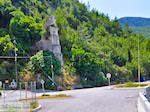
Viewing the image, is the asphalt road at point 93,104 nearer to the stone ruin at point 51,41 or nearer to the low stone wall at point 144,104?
the low stone wall at point 144,104

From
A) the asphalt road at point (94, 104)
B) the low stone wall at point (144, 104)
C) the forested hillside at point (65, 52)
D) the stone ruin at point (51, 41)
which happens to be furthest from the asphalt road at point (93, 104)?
the stone ruin at point (51, 41)

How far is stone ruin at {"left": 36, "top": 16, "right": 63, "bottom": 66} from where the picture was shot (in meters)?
79.1

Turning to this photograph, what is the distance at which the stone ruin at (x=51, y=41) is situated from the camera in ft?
259

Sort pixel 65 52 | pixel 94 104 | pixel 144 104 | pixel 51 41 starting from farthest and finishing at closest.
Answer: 1. pixel 65 52
2. pixel 51 41
3. pixel 94 104
4. pixel 144 104

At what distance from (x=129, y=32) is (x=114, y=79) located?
62.2 meters

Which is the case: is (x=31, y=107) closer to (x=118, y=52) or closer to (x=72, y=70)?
(x=72, y=70)

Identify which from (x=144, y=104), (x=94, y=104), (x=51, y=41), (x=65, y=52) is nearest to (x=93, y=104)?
(x=94, y=104)

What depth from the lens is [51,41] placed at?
80.1 meters

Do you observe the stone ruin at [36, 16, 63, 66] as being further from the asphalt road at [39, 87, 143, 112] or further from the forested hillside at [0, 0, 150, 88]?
the asphalt road at [39, 87, 143, 112]

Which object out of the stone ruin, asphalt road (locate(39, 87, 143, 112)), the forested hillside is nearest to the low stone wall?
asphalt road (locate(39, 87, 143, 112))

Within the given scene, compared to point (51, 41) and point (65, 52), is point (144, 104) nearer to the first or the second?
point (51, 41)

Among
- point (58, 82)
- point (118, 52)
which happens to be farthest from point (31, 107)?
point (118, 52)

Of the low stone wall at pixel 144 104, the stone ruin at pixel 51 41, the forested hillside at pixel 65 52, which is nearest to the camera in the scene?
the low stone wall at pixel 144 104

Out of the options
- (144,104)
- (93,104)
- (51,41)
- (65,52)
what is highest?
(51,41)
